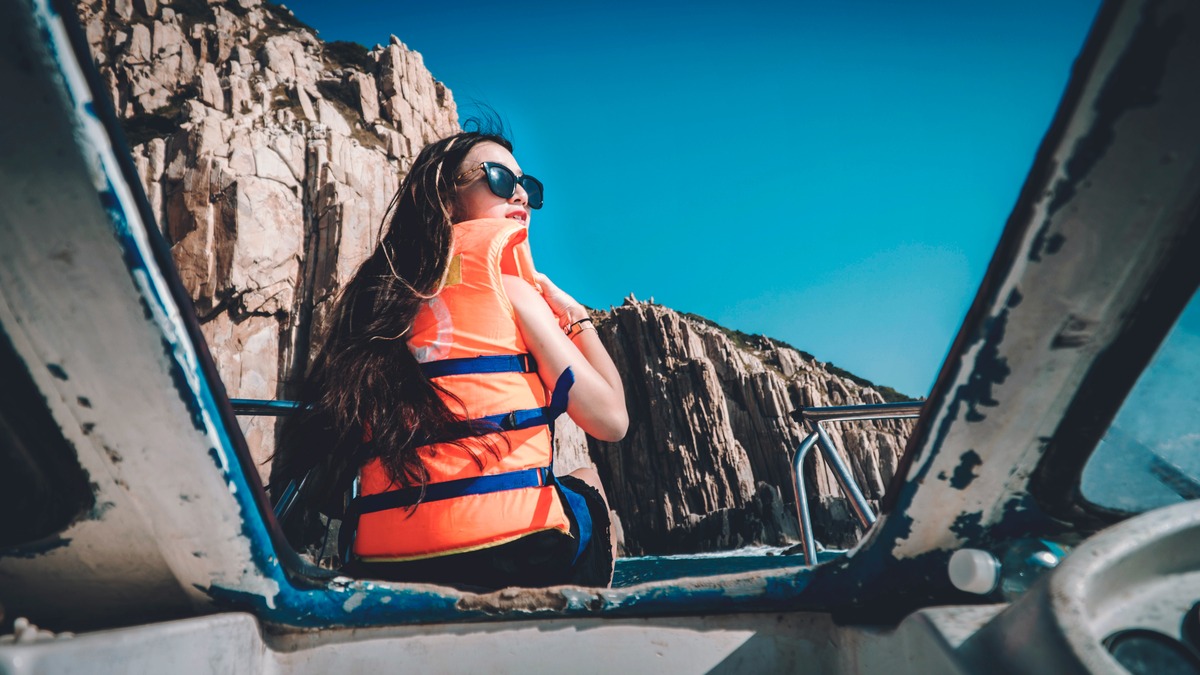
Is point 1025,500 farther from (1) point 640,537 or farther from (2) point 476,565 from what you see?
(1) point 640,537

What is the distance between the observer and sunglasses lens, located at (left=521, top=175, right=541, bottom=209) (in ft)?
6.76

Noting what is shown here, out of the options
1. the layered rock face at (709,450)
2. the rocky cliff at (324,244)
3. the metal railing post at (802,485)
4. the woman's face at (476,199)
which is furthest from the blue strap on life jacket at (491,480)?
the layered rock face at (709,450)

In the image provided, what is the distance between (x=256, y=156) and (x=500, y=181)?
24.4 m

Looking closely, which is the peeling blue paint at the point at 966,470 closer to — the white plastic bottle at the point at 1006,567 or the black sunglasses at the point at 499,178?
the white plastic bottle at the point at 1006,567

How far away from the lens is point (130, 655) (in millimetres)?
698

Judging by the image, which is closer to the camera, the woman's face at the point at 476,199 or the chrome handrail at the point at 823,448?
the woman's face at the point at 476,199

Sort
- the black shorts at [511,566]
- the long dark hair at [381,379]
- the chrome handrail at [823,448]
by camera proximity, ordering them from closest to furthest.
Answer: the black shorts at [511,566], the long dark hair at [381,379], the chrome handrail at [823,448]

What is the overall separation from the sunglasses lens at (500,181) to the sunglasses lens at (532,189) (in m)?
0.16

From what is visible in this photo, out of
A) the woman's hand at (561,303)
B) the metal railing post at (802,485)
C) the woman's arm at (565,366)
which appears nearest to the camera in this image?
the woman's arm at (565,366)

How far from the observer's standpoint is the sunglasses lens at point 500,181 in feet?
6.08

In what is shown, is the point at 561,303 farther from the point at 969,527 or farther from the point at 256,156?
the point at 256,156

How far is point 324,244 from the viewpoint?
859 inches

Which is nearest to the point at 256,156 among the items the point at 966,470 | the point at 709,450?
the point at 709,450

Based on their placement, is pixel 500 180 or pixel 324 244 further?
pixel 324 244
